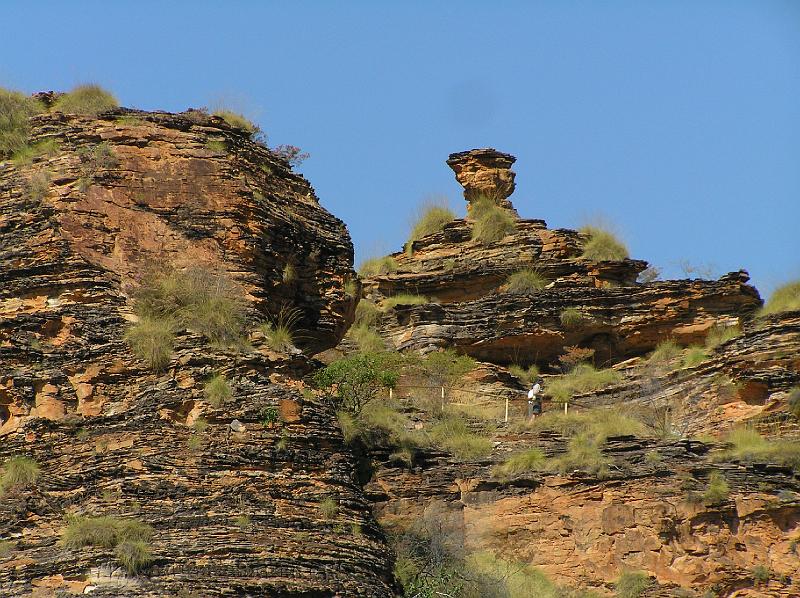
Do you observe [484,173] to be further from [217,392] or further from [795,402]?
[217,392]

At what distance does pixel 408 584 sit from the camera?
3123 centimetres

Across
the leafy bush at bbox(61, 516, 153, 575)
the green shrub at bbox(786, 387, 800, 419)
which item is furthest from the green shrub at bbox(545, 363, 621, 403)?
the leafy bush at bbox(61, 516, 153, 575)

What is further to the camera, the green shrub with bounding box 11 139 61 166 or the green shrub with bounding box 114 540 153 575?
the green shrub with bounding box 11 139 61 166

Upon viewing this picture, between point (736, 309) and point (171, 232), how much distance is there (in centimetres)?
1749

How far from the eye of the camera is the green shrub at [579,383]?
41375 mm

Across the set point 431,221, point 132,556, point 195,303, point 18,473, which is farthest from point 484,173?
point 132,556

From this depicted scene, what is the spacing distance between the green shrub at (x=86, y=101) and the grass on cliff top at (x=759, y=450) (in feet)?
45.4

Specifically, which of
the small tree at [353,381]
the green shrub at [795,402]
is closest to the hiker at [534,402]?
the small tree at [353,381]

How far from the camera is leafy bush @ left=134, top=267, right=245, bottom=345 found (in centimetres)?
2969

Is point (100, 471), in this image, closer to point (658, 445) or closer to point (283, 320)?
point (283, 320)

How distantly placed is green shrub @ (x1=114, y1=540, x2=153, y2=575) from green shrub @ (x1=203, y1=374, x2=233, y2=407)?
3376mm

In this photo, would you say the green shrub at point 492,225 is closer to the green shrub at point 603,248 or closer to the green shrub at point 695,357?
the green shrub at point 603,248

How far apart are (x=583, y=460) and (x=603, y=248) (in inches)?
530

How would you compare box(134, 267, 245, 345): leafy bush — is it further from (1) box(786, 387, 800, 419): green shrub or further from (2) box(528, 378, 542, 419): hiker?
(1) box(786, 387, 800, 419): green shrub
